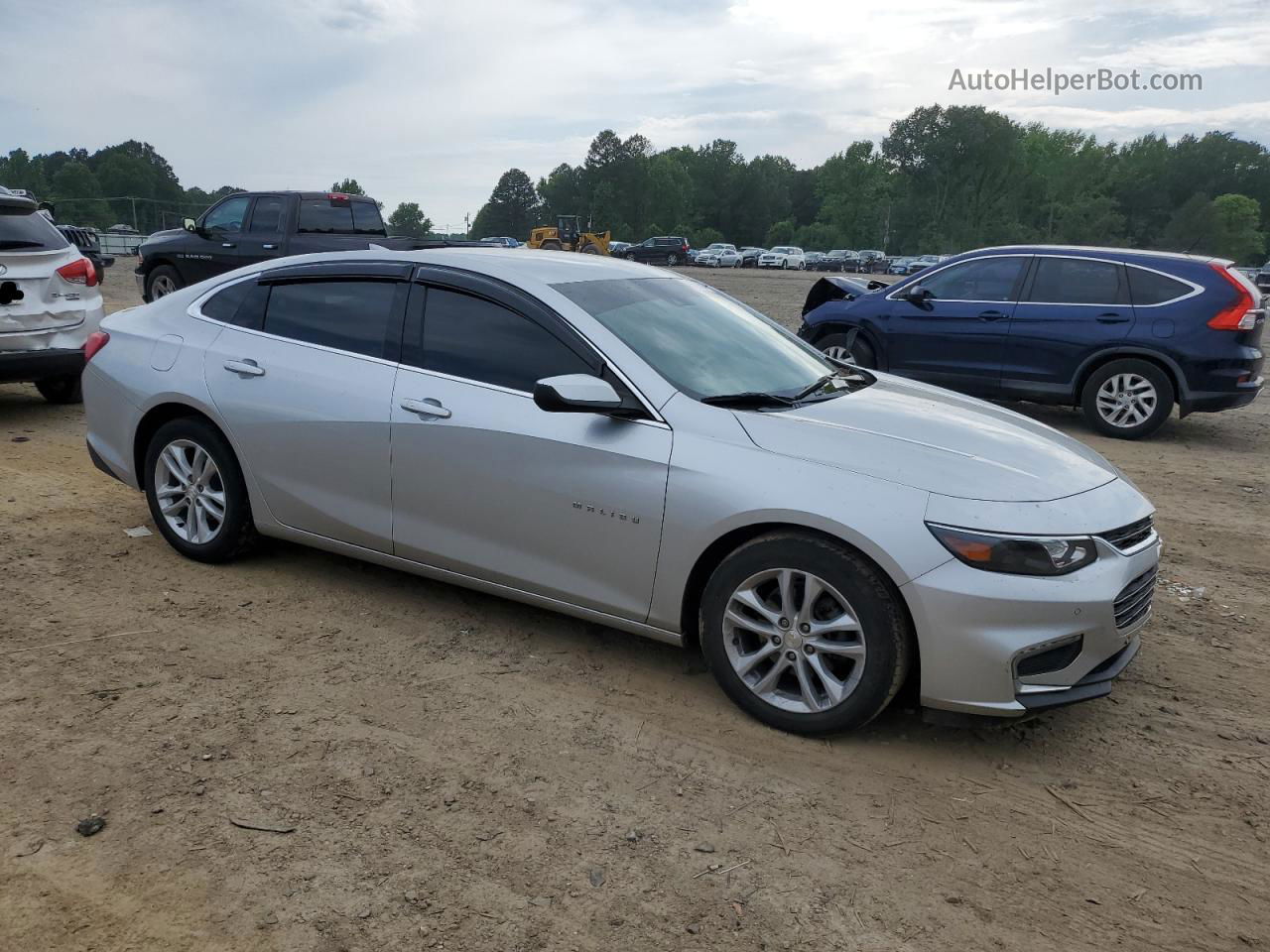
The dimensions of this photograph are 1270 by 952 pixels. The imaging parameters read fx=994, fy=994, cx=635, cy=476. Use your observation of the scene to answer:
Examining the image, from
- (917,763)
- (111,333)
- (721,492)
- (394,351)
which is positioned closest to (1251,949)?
(917,763)

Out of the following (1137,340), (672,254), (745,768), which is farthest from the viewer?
(672,254)

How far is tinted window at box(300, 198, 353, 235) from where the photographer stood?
46.4ft

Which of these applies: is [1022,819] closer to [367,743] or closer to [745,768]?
[745,768]

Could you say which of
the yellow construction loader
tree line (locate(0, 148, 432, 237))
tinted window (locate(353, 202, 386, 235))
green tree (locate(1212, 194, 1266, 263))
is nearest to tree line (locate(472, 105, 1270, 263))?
green tree (locate(1212, 194, 1266, 263))

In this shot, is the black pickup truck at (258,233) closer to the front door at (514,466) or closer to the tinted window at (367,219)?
the tinted window at (367,219)

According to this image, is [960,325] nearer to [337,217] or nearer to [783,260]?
[337,217]

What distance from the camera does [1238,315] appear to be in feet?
28.2

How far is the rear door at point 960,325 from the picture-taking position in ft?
31.2

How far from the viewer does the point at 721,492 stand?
3.47 m

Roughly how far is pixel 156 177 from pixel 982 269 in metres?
97.7

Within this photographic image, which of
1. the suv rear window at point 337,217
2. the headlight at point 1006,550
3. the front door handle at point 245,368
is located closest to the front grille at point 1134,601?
the headlight at point 1006,550

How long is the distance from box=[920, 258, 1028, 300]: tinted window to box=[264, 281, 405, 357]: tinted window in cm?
695

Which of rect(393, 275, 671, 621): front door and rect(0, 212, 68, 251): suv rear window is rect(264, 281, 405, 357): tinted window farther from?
rect(0, 212, 68, 251): suv rear window

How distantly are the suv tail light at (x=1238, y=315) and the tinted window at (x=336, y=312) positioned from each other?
24.4ft
